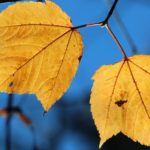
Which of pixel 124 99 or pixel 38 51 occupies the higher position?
pixel 38 51

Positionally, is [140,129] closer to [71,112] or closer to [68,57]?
[68,57]

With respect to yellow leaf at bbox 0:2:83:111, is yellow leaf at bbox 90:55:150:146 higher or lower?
lower

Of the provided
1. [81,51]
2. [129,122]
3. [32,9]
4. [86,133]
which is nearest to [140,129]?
[129,122]

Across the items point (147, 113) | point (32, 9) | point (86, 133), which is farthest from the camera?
point (86, 133)

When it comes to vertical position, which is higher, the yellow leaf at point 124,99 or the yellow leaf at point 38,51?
the yellow leaf at point 38,51
